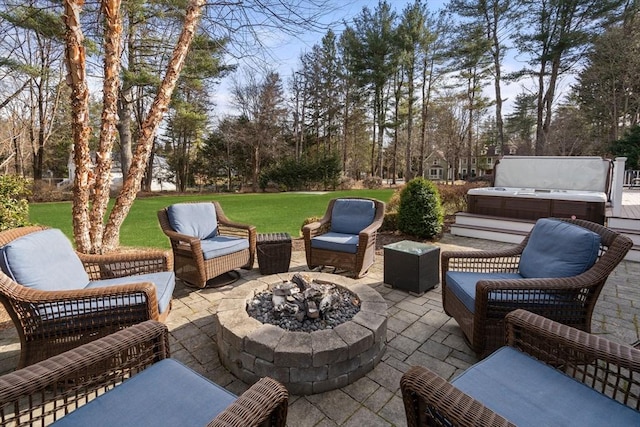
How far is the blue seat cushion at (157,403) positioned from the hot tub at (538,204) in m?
6.82

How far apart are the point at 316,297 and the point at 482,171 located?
4094 cm

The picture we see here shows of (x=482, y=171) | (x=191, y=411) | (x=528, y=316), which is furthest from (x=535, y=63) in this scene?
(x=482, y=171)

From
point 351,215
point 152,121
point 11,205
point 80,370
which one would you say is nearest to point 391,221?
point 351,215

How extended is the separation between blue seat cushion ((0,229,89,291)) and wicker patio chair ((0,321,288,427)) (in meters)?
0.89

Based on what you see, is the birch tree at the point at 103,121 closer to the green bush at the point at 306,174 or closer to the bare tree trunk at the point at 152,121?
the bare tree trunk at the point at 152,121

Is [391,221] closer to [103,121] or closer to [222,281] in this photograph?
[222,281]

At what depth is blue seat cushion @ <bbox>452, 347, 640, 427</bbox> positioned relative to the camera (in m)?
1.10

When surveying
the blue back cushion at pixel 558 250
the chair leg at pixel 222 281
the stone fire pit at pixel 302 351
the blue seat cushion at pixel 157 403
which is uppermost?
the blue back cushion at pixel 558 250

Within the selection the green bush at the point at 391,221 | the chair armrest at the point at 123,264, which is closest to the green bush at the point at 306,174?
the green bush at the point at 391,221

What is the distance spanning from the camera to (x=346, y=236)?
4.06 meters

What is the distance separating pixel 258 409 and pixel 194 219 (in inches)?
125

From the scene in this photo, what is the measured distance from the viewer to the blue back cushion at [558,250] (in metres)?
2.00

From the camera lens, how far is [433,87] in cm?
2017

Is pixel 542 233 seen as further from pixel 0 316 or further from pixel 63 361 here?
pixel 0 316
